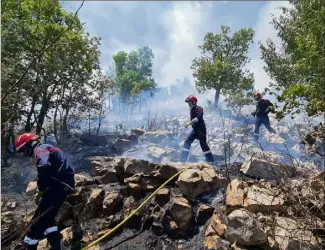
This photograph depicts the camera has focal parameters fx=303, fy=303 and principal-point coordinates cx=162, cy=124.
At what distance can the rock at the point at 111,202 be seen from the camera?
471 centimetres

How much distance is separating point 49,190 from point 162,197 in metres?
1.60

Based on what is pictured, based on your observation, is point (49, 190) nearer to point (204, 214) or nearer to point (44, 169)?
point (44, 169)

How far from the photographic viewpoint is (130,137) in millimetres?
14672

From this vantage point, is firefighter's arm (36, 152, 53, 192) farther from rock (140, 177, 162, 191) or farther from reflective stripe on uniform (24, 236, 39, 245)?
rock (140, 177, 162, 191)

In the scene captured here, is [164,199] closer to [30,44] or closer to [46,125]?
[30,44]

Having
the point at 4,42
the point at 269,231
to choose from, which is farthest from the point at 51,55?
the point at 269,231

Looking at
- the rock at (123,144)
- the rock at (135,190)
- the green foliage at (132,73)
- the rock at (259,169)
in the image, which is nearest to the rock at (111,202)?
the rock at (135,190)

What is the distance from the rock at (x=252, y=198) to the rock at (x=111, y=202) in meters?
1.75

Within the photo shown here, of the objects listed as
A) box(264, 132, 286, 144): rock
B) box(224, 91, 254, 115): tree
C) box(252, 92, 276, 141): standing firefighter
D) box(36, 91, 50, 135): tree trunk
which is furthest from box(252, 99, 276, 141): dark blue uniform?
box(224, 91, 254, 115): tree

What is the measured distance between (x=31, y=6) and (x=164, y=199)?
32.5ft

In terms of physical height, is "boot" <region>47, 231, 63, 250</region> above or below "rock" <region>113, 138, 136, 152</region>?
below

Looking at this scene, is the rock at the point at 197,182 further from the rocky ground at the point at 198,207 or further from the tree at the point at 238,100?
the tree at the point at 238,100

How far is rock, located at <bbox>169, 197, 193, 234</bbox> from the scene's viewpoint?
409cm

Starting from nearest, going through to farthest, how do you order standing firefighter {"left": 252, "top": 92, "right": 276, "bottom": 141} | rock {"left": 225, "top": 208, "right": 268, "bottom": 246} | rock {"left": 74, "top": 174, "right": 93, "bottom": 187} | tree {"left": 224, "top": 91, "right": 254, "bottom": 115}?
rock {"left": 225, "top": 208, "right": 268, "bottom": 246} → rock {"left": 74, "top": 174, "right": 93, "bottom": 187} → standing firefighter {"left": 252, "top": 92, "right": 276, "bottom": 141} → tree {"left": 224, "top": 91, "right": 254, "bottom": 115}
